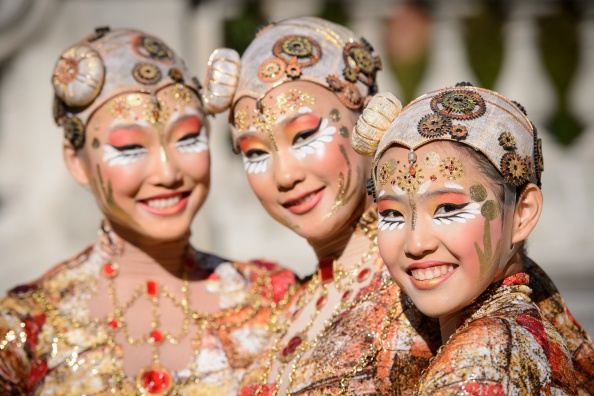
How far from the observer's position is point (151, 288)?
202 inches

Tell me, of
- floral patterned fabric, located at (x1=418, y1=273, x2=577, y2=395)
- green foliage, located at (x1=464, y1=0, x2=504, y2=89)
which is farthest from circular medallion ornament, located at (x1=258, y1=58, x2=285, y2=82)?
green foliage, located at (x1=464, y1=0, x2=504, y2=89)

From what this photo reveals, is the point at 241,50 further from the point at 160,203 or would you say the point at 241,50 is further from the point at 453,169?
the point at 453,169

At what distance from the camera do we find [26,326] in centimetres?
480

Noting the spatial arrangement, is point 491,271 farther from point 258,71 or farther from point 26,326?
point 26,326

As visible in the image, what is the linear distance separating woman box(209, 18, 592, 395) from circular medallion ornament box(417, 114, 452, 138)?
0.78 metres

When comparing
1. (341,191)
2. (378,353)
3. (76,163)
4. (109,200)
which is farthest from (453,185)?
(76,163)

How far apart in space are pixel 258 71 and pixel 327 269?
0.83m

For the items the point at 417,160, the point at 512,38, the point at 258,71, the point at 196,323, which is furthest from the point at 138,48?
the point at 512,38

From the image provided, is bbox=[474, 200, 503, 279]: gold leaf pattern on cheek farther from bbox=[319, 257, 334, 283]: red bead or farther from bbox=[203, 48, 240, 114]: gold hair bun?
bbox=[203, 48, 240, 114]: gold hair bun

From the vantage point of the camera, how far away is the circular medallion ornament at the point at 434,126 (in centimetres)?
348

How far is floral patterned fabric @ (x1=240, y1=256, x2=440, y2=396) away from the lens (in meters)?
3.92

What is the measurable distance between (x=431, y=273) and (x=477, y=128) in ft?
1.53

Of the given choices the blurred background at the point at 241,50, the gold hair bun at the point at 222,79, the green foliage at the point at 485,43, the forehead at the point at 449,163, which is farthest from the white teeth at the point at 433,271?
the green foliage at the point at 485,43

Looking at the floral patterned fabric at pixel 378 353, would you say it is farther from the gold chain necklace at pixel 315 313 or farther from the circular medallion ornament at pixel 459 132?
the circular medallion ornament at pixel 459 132
